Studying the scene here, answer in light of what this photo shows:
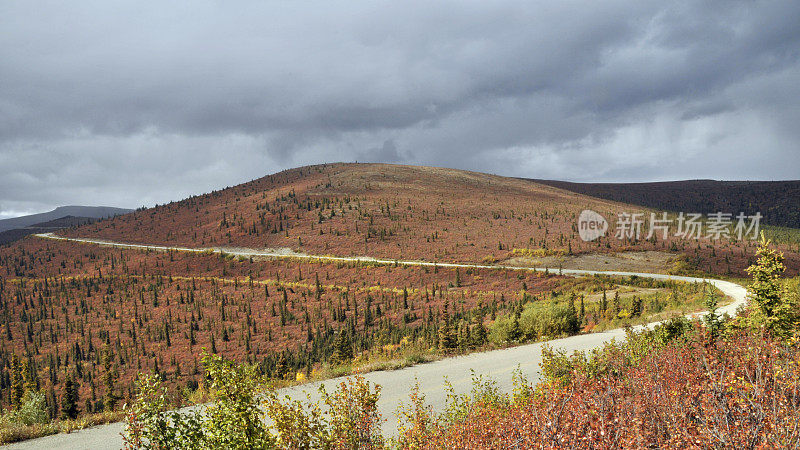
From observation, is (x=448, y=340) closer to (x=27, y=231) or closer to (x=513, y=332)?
(x=513, y=332)

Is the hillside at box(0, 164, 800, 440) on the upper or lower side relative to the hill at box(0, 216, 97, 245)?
lower

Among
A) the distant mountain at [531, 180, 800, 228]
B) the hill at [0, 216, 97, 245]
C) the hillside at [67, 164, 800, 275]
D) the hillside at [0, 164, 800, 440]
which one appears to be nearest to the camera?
the hillside at [0, 164, 800, 440]

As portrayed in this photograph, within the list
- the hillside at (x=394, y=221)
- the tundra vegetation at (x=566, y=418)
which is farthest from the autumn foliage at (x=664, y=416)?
the hillside at (x=394, y=221)

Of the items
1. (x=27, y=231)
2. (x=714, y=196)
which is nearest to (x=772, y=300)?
(x=714, y=196)

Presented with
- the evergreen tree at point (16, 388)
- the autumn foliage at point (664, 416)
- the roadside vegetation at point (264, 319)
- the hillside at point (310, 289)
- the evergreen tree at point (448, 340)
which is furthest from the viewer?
the hillside at point (310, 289)

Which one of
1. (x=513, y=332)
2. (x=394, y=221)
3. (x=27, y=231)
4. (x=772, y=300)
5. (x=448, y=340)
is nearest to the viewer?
(x=772, y=300)

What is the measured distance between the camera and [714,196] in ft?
387

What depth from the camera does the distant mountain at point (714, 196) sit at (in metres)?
106

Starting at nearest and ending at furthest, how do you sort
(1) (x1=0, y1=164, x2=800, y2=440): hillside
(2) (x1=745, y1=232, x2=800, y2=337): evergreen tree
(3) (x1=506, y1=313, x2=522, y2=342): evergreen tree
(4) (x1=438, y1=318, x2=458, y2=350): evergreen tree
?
(2) (x1=745, y1=232, x2=800, y2=337): evergreen tree
(4) (x1=438, y1=318, x2=458, y2=350): evergreen tree
(3) (x1=506, y1=313, x2=522, y2=342): evergreen tree
(1) (x1=0, y1=164, x2=800, y2=440): hillside

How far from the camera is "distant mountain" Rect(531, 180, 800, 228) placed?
106 meters

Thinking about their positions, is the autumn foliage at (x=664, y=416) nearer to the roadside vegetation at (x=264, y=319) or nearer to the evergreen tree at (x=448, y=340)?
the roadside vegetation at (x=264, y=319)

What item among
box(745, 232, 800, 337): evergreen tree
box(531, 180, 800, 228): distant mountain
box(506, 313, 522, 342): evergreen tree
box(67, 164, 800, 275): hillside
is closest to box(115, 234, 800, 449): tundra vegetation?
box(745, 232, 800, 337): evergreen tree

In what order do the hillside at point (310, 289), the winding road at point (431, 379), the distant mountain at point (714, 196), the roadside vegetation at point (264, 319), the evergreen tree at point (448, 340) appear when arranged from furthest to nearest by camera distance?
1. the distant mountain at point (714, 196)
2. the hillside at point (310, 289)
3. the roadside vegetation at point (264, 319)
4. the evergreen tree at point (448, 340)
5. the winding road at point (431, 379)

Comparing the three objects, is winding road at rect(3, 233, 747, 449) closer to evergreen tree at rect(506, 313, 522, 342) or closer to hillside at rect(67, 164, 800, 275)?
evergreen tree at rect(506, 313, 522, 342)
